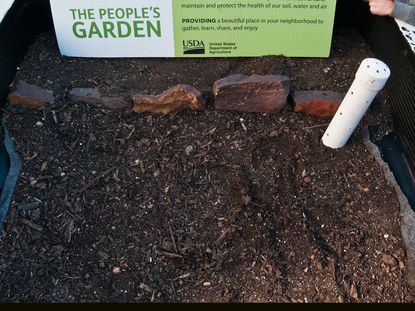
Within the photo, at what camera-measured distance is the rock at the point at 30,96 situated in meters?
2.11

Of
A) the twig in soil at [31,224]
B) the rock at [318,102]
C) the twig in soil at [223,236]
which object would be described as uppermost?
the rock at [318,102]

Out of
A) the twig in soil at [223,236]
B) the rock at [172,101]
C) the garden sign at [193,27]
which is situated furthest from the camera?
the garden sign at [193,27]

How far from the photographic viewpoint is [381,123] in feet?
6.99

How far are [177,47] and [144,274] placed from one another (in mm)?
1101

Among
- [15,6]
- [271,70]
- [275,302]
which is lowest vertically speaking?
[275,302]

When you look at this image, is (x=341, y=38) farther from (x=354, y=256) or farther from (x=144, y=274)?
(x=144, y=274)

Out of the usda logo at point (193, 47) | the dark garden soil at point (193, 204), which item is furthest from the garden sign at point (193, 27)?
the dark garden soil at point (193, 204)

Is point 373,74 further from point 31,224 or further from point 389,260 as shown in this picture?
→ point 31,224

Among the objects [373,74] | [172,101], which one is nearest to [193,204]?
[172,101]

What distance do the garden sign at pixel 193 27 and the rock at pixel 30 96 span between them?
0.29 meters

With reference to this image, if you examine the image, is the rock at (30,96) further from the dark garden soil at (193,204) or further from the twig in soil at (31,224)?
the twig in soil at (31,224)

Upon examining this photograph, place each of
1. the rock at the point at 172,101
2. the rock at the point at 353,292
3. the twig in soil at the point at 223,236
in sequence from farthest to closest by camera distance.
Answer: the rock at the point at 172,101, the twig in soil at the point at 223,236, the rock at the point at 353,292

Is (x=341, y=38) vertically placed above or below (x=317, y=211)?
above
